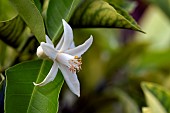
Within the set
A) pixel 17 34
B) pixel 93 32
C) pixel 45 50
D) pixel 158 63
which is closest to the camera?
pixel 45 50

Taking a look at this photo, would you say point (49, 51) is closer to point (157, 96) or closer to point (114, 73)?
point (157, 96)

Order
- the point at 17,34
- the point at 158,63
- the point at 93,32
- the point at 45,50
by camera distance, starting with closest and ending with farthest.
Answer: the point at 45,50 < the point at 17,34 < the point at 93,32 < the point at 158,63

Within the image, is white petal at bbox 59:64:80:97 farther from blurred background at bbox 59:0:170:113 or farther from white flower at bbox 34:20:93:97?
blurred background at bbox 59:0:170:113

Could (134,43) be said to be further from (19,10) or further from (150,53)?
(19,10)

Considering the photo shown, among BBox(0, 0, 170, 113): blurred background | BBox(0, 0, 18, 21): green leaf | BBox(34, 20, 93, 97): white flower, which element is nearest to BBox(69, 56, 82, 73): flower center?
BBox(34, 20, 93, 97): white flower

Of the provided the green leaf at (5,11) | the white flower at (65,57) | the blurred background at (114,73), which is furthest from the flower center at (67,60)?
the blurred background at (114,73)

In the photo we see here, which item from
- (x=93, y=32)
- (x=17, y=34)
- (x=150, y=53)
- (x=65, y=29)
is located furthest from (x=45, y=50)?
(x=150, y=53)
